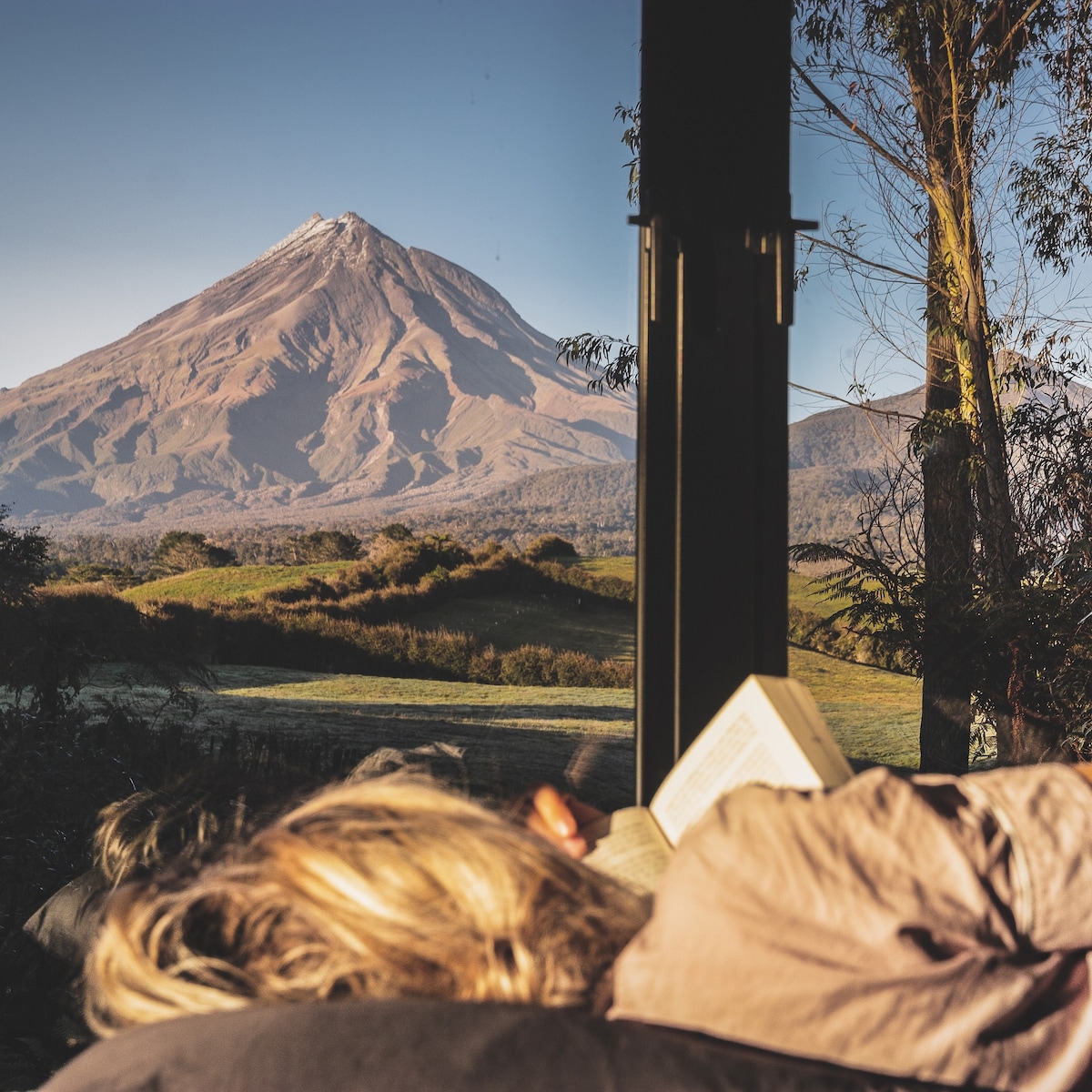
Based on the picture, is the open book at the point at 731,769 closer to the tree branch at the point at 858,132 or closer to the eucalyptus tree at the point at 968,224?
the eucalyptus tree at the point at 968,224

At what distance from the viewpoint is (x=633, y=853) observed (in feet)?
2.72

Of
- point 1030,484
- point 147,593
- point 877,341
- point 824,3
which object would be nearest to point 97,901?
point 147,593

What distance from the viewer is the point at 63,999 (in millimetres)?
1457

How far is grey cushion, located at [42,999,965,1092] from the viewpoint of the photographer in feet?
1.77

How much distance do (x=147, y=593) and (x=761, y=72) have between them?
135 centimetres

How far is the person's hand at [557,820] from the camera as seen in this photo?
2.87 feet

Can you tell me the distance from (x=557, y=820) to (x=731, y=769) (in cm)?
18

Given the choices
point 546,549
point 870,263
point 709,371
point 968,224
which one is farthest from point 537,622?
point 968,224

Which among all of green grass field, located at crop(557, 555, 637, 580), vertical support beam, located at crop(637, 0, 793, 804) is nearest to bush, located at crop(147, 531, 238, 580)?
green grass field, located at crop(557, 555, 637, 580)

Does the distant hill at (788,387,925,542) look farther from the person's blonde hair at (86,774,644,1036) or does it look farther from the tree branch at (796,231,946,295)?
the person's blonde hair at (86,774,644,1036)

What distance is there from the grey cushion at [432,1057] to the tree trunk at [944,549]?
202cm

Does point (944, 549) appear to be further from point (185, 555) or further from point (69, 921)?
point (69, 921)

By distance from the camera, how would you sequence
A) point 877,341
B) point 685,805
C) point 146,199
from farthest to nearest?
point 877,341 < point 146,199 < point 685,805

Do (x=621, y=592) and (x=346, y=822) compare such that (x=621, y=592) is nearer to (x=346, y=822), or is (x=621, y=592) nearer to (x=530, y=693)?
(x=530, y=693)
